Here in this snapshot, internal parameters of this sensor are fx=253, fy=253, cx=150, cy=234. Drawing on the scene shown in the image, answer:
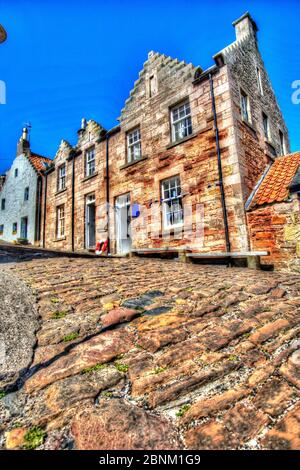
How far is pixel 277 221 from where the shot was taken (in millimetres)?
8039

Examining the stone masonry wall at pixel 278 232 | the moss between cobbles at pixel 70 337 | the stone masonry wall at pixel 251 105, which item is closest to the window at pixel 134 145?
the stone masonry wall at pixel 251 105

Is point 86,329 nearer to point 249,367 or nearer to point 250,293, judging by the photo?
point 249,367

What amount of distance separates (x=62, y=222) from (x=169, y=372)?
1611 centimetres

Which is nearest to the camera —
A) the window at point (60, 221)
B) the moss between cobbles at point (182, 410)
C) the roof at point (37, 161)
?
the moss between cobbles at point (182, 410)

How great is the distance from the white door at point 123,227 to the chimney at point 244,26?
986 cm

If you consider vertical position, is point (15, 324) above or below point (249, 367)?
above

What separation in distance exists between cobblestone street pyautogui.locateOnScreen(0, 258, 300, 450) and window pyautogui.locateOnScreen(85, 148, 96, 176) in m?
12.4

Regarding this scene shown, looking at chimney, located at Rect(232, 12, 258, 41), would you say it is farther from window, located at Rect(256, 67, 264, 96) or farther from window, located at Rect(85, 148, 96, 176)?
window, located at Rect(85, 148, 96, 176)

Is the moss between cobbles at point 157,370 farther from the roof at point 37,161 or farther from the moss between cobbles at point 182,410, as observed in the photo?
the roof at point 37,161

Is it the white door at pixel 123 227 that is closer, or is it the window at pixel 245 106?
the window at pixel 245 106

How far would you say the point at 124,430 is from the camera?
1.59 metres

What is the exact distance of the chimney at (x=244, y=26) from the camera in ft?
41.1

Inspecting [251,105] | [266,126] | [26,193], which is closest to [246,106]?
[251,105]
